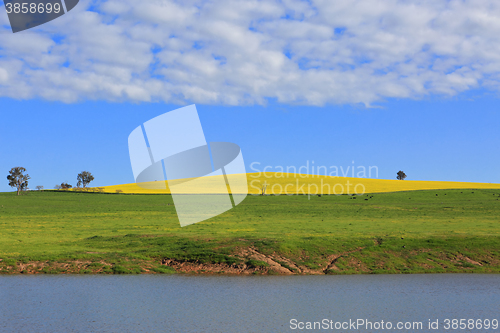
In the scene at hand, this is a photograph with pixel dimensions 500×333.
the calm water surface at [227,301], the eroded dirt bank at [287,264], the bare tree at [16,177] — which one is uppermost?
the bare tree at [16,177]

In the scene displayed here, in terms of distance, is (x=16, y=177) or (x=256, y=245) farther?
(x=16, y=177)

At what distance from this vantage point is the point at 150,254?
37000 mm

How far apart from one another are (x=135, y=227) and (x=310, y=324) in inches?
1611

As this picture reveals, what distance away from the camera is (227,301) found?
77.8 feet

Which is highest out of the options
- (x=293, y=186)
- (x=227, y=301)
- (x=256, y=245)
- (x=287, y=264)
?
(x=293, y=186)

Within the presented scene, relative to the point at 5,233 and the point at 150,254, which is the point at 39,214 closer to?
the point at 5,233

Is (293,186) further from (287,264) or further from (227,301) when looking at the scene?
(227,301)

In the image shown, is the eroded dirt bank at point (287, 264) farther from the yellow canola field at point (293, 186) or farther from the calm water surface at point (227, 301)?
the yellow canola field at point (293, 186)

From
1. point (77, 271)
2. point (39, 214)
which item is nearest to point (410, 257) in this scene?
point (77, 271)

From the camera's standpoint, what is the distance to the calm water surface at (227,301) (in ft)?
63.8

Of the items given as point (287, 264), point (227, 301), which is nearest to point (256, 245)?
point (287, 264)

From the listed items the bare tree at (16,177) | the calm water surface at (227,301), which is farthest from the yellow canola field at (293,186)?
the calm water surface at (227,301)

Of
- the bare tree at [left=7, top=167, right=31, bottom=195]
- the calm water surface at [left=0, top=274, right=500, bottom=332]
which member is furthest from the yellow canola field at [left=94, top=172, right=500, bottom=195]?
the calm water surface at [left=0, top=274, right=500, bottom=332]

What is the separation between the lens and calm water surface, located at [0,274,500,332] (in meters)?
19.5
